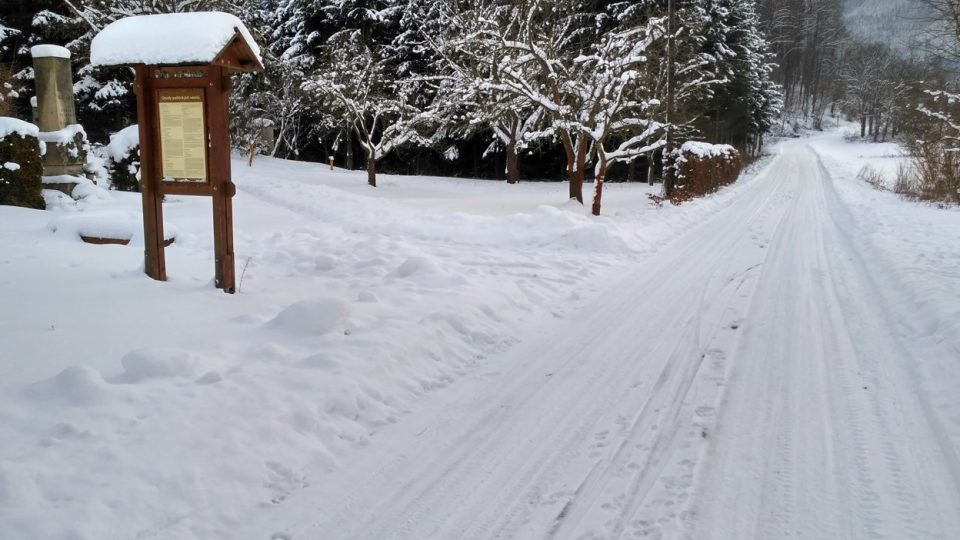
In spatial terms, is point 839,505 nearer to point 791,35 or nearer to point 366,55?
point 366,55

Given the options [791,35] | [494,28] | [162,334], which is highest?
[791,35]

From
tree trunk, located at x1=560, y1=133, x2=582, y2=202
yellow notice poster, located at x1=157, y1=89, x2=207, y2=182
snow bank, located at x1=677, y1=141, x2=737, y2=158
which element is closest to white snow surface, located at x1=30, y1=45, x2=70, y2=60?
yellow notice poster, located at x1=157, y1=89, x2=207, y2=182

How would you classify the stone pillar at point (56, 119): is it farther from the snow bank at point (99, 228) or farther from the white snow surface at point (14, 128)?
the snow bank at point (99, 228)

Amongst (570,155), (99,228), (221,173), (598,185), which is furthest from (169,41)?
(570,155)

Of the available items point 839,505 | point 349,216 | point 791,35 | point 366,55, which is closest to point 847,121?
point 791,35

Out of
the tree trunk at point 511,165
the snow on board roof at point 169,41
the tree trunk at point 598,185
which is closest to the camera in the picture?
the snow on board roof at point 169,41

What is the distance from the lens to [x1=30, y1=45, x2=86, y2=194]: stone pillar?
12.6m

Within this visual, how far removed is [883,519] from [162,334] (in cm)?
482

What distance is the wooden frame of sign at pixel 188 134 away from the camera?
20.2 feet

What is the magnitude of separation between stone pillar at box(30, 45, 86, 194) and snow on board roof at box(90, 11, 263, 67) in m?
7.88

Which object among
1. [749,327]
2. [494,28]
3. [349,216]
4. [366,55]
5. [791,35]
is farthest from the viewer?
[791,35]

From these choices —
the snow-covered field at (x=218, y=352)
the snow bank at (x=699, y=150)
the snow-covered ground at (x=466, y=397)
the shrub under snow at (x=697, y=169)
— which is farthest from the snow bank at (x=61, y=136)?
the snow bank at (x=699, y=150)

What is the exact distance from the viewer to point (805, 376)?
4.85 meters

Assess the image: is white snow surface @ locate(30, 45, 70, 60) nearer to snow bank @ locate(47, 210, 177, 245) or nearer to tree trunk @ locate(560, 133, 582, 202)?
snow bank @ locate(47, 210, 177, 245)
